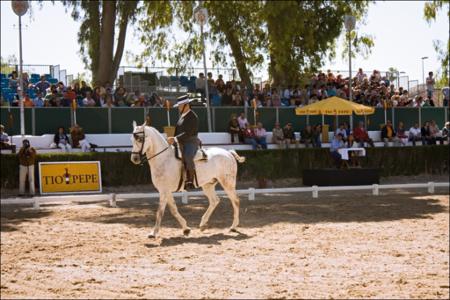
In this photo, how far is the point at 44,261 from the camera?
16.5 m

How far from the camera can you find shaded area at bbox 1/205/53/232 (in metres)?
21.5

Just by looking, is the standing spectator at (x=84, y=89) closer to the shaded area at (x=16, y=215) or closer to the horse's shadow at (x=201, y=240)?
the shaded area at (x=16, y=215)

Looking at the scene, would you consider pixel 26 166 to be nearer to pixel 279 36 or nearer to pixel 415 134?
pixel 279 36

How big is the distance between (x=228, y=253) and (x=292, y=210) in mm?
7988

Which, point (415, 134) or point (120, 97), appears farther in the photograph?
point (415, 134)

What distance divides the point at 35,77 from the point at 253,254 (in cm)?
1922

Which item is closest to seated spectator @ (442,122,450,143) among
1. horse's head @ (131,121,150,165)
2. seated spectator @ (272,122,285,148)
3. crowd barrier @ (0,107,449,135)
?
crowd barrier @ (0,107,449,135)

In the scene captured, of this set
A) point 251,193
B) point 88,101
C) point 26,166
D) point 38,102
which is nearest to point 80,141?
point 26,166

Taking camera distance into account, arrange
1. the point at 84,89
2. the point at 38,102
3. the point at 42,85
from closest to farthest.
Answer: the point at 84,89, the point at 38,102, the point at 42,85

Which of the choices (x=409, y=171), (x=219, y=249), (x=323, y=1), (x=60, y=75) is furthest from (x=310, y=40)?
(x=219, y=249)

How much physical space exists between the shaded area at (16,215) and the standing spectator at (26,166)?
103 centimetres

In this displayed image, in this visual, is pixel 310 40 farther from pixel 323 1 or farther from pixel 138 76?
pixel 138 76

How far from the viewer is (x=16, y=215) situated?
2353cm

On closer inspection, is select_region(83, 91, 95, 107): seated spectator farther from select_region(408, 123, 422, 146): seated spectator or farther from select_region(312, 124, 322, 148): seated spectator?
select_region(408, 123, 422, 146): seated spectator
